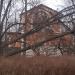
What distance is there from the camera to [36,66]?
10.3 m

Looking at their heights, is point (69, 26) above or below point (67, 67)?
above

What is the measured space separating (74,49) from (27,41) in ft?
12.1

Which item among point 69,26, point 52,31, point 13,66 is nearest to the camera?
point 13,66

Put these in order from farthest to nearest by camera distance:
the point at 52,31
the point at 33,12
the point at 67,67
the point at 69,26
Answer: the point at 33,12 < the point at 52,31 < the point at 69,26 < the point at 67,67

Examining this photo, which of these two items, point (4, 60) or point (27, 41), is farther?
point (27, 41)

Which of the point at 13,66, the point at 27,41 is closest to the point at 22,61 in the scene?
the point at 13,66

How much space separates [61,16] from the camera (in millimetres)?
11094

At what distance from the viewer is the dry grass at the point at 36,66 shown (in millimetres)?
9930

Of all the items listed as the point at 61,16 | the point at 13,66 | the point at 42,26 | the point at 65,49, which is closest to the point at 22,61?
the point at 13,66

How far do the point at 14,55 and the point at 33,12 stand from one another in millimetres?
3366

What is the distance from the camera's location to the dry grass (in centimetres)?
993

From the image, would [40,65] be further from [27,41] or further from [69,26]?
[27,41]

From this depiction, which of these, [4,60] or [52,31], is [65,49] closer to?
[52,31]

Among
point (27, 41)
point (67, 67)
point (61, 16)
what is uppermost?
point (61, 16)
